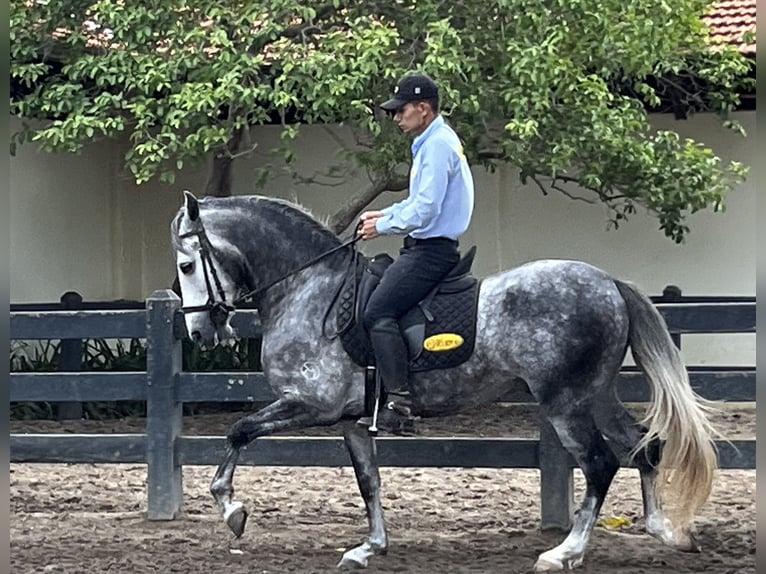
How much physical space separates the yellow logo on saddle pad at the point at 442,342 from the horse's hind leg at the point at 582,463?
1.85 ft

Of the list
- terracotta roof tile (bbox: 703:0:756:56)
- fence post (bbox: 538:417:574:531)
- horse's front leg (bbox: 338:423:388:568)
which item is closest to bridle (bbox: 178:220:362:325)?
horse's front leg (bbox: 338:423:388:568)

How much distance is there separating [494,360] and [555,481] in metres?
1.23

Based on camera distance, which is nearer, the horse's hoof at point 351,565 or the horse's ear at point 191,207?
the horse's hoof at point 351,565

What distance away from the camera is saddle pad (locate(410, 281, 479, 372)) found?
20.1 ft

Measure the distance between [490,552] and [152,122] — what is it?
5175 millimetres

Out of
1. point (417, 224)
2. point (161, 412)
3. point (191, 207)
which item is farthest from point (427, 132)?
point (161, 412)

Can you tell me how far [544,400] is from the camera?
616cm

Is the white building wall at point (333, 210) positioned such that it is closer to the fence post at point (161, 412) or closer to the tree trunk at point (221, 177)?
the tree trunk at point (221, 177)

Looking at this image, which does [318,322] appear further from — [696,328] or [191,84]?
[191,84]

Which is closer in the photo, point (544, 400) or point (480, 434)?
point (544, 400)

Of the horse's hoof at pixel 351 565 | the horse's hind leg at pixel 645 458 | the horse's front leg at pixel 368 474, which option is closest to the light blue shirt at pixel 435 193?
the horse's front leg at pixel 368 474

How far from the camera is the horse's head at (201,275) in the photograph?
21.1 ft

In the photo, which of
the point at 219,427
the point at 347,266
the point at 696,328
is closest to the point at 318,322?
the point at 347,266

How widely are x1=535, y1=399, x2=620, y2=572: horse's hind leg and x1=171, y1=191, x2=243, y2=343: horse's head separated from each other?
1.77m
